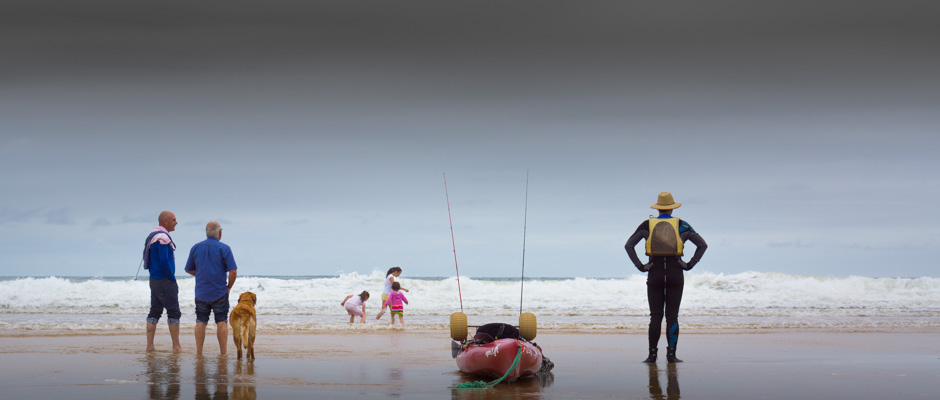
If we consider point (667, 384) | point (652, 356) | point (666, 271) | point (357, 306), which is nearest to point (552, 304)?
point (357, 306)

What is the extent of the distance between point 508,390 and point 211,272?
4.44 metres

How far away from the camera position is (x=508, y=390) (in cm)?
708

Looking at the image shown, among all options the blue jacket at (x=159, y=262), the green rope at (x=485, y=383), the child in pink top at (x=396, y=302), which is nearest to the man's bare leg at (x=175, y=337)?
the blue jacket at (x=159, y=262)

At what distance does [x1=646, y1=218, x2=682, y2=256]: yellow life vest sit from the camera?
894cm

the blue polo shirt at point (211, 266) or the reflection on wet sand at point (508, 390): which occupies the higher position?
the blue polo shirt at point (211, 266)

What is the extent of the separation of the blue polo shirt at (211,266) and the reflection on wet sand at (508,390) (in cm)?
Result: 348

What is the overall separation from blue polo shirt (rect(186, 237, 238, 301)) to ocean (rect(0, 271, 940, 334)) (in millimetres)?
6488

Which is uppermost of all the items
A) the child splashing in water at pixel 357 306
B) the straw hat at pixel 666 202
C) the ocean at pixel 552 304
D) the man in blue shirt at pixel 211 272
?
the straw hat at pixel 666 202

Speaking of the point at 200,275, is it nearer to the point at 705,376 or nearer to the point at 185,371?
the point at 185,371

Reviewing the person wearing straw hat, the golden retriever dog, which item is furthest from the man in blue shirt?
the person wearing straw hat

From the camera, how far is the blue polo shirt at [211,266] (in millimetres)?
9672

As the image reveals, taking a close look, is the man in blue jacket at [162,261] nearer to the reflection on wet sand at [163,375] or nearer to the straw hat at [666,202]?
the reflection on wet sand at [163,375]

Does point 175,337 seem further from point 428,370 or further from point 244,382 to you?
point 428,370

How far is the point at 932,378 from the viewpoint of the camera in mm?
8117
